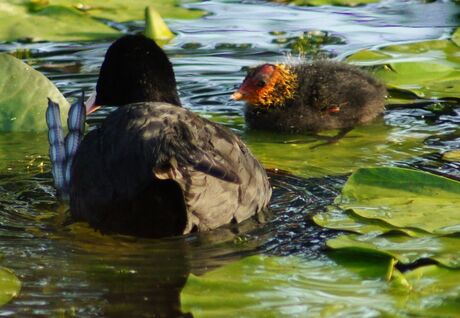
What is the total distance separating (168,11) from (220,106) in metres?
2.21

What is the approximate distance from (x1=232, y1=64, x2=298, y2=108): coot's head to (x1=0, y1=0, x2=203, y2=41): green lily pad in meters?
2.04

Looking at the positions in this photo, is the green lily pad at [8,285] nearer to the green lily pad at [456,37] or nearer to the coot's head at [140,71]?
the coot's head at [140,71]

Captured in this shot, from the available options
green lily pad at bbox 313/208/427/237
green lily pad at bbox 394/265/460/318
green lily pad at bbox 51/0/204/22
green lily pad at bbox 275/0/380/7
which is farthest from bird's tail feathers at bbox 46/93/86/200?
green lily pad at bbox 275/0/380/7

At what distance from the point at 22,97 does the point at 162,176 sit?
7.80ft

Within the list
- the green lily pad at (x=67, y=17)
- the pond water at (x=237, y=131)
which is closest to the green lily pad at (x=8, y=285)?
the pond water at (x=237, y=131)

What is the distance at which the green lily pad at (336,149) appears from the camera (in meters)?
5.79

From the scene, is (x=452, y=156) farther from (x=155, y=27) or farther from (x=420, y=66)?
→ (x=155, y=27)

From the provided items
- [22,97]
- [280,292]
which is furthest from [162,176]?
[22,97]

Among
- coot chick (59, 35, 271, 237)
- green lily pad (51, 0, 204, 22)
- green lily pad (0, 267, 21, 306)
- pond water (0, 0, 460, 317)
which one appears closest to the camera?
green lily pad (0, 267, 21, 306)

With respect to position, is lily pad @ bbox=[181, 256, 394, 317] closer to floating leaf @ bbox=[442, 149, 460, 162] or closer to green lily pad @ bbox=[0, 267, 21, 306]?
green lily pad @ bbox=[0, 267, 21, 306]

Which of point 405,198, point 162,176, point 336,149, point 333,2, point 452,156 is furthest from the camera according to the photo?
point 333,2

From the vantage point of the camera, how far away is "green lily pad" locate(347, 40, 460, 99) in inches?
274

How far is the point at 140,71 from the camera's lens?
5836 millimetres

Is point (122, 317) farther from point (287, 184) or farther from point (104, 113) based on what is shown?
point (104, 113)
